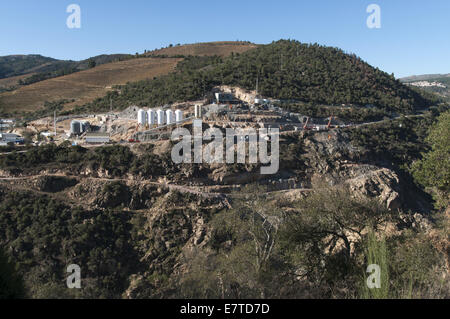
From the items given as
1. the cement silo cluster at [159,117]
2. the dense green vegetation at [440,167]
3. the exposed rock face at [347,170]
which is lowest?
the exposed rock face at [347,170]

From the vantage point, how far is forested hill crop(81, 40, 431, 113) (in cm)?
3950

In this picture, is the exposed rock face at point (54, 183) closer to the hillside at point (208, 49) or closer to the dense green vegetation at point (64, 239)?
the dense green vegetation at point (64, 239)

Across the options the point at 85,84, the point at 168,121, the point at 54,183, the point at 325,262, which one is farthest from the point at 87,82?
the point at 325,262

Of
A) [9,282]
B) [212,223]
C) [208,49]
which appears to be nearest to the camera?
[9,282]

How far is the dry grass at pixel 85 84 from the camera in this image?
46469 mm

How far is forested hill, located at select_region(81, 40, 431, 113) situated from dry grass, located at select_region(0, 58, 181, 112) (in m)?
6.18

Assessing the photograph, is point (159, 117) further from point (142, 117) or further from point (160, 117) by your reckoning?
point (142, 117)

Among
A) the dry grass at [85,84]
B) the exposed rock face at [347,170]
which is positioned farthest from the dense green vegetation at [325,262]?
A: the dry grass at [85,84]

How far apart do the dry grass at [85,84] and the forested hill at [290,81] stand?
618 cm

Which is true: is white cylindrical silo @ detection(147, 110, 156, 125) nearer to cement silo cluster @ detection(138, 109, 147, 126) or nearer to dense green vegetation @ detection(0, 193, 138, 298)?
cement silo cluster @ detection(138, 109, 147, 126)

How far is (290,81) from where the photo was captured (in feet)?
140

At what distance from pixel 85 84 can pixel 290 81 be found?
121 ft

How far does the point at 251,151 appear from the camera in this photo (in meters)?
26.4

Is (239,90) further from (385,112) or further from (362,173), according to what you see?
(385,112)
